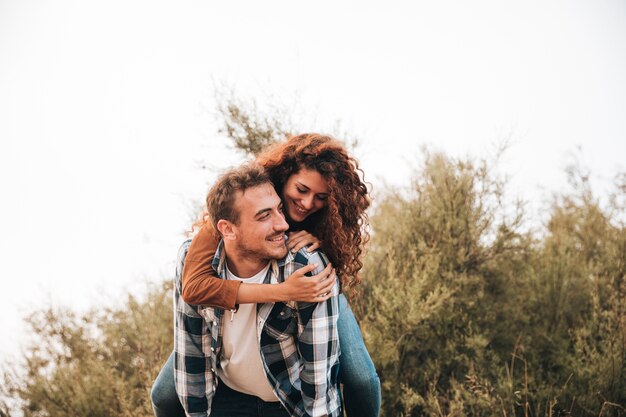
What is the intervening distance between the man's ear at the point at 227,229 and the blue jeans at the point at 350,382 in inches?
28.5

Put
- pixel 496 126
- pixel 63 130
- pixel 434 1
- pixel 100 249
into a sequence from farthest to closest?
pixel 434 1
pixel 63 130
pixel 100 249
pixel 496 126

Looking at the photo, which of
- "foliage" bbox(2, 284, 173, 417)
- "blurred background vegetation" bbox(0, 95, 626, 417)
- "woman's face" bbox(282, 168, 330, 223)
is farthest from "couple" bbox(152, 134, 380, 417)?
"foliage" bbox(2, 284, 173, 417)

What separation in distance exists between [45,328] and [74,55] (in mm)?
16119

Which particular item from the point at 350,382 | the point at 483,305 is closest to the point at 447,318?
the point at 483,305

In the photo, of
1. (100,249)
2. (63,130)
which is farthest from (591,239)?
(63,130)

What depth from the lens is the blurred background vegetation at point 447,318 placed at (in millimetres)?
3713

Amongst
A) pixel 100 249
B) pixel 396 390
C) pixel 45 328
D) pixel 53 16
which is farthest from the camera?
pixel 53 16

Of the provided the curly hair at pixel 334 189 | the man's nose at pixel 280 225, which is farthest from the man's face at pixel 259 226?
the curly hair at pixel 334 189

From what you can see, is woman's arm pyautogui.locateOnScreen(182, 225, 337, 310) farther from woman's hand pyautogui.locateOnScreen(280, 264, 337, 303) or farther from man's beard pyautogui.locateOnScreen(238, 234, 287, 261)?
man's beard pyautogui.locateOnScreen(238, 234, 287, 261)

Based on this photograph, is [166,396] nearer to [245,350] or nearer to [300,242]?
[245,350]

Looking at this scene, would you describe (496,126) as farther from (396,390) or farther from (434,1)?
(434,1)

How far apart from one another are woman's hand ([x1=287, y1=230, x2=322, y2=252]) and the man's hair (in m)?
0.28

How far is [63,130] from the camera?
13852 millimetres

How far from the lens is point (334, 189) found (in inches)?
97.7
